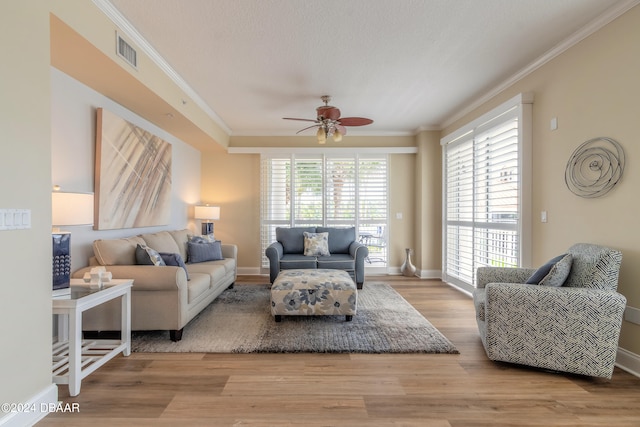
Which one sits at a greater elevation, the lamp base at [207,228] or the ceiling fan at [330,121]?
the ceiling fan at [330,121]

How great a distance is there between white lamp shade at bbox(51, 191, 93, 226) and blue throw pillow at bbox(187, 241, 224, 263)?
2125 millimetres

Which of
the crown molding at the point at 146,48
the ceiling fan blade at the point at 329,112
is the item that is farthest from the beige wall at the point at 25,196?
the ceiling fan blade at the point at 329,112

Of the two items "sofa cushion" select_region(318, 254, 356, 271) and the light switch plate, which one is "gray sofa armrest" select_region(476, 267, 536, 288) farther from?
the light switch plate

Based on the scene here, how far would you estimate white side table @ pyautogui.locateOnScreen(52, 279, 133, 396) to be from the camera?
2.05 m

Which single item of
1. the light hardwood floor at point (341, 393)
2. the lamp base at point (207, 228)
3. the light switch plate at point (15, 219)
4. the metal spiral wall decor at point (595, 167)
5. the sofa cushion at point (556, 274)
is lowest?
the light hardwood floor at point (341, 393)

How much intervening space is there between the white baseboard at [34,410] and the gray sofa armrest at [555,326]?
308 cm

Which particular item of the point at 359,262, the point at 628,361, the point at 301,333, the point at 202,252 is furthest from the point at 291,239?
the point at 628,361

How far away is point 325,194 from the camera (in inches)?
239

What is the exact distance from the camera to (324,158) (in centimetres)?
607

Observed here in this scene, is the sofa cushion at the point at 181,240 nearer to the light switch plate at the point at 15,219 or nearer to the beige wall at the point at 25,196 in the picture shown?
the beige wall at the point at 25,196

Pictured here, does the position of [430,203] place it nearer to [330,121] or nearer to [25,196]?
[330,121]

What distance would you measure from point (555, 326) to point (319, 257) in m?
3.29

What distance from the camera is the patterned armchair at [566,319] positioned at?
7.16 ft

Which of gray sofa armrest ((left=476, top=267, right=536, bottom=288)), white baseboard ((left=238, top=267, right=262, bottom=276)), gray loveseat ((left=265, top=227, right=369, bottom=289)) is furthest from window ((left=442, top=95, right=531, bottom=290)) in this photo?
white baseboard ((left=238, top=267, right=262, bottom=276))
